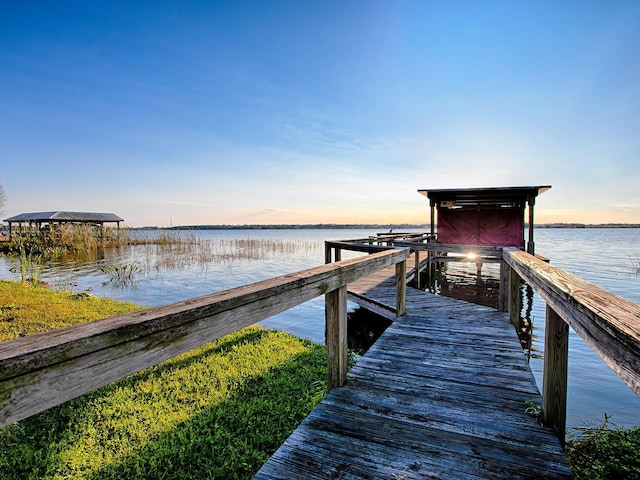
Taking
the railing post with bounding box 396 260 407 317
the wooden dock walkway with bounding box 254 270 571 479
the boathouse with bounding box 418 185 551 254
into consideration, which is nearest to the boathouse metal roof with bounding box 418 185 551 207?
the boathouse with bounding box 418 185 551 254

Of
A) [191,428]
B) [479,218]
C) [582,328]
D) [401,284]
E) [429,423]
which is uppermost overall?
[479,218]

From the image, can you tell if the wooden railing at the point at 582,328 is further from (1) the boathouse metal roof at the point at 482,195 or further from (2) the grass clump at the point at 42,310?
(1) the boathouse metal roof at the point at 482,195

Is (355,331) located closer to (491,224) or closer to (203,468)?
(203,468)

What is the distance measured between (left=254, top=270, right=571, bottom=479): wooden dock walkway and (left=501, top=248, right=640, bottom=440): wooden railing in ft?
1.06

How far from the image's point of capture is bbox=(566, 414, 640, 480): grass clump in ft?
8.37

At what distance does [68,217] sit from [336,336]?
151 ft

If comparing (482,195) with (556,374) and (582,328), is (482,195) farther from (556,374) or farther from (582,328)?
(582,328)

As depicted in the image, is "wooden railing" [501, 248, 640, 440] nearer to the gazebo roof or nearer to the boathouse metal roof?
the boathouse metal roof

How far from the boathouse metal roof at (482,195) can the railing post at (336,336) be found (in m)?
10.5

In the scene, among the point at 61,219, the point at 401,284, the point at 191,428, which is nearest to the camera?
the point at 191,428

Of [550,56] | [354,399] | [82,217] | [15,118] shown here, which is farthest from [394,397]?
[82,217]

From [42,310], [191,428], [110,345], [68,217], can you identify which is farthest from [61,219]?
[110,345]

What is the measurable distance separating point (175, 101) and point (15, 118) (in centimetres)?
747

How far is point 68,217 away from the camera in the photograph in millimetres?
36875
